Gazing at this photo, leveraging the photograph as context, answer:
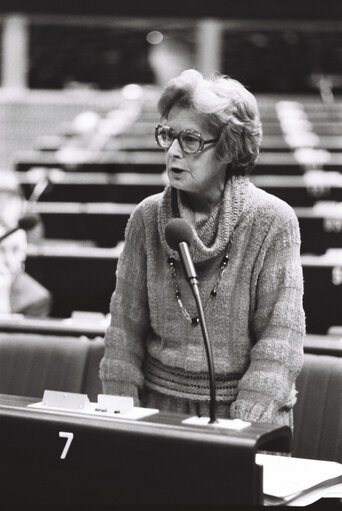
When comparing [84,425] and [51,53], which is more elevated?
[51,53]

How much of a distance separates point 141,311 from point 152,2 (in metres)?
4.61

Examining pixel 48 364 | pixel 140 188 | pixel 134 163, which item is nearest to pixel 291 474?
pixel 48 364

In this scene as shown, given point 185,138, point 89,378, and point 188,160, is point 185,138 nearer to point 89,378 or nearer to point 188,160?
point 188,160

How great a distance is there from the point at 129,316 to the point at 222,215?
299 mm

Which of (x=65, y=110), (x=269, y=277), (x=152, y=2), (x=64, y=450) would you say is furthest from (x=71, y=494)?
(x=65, y=110)

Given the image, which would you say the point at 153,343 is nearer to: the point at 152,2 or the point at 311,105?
the point at 152,2

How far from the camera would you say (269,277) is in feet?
6.36

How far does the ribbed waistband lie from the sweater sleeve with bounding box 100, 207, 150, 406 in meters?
0.07

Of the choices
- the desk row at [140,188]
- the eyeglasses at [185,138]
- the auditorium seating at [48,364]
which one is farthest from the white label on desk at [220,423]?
the desk row at [140,188]

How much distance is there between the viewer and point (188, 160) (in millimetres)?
1922

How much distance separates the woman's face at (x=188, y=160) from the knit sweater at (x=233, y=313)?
7 cm

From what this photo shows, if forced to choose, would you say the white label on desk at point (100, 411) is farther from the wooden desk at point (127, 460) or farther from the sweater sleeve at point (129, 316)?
the sweater sleeve at point (129, 316)

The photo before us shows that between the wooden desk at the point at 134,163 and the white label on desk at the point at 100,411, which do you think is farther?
the wooden desk at the point at 134,163

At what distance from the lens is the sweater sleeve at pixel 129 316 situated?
2.03 meters
